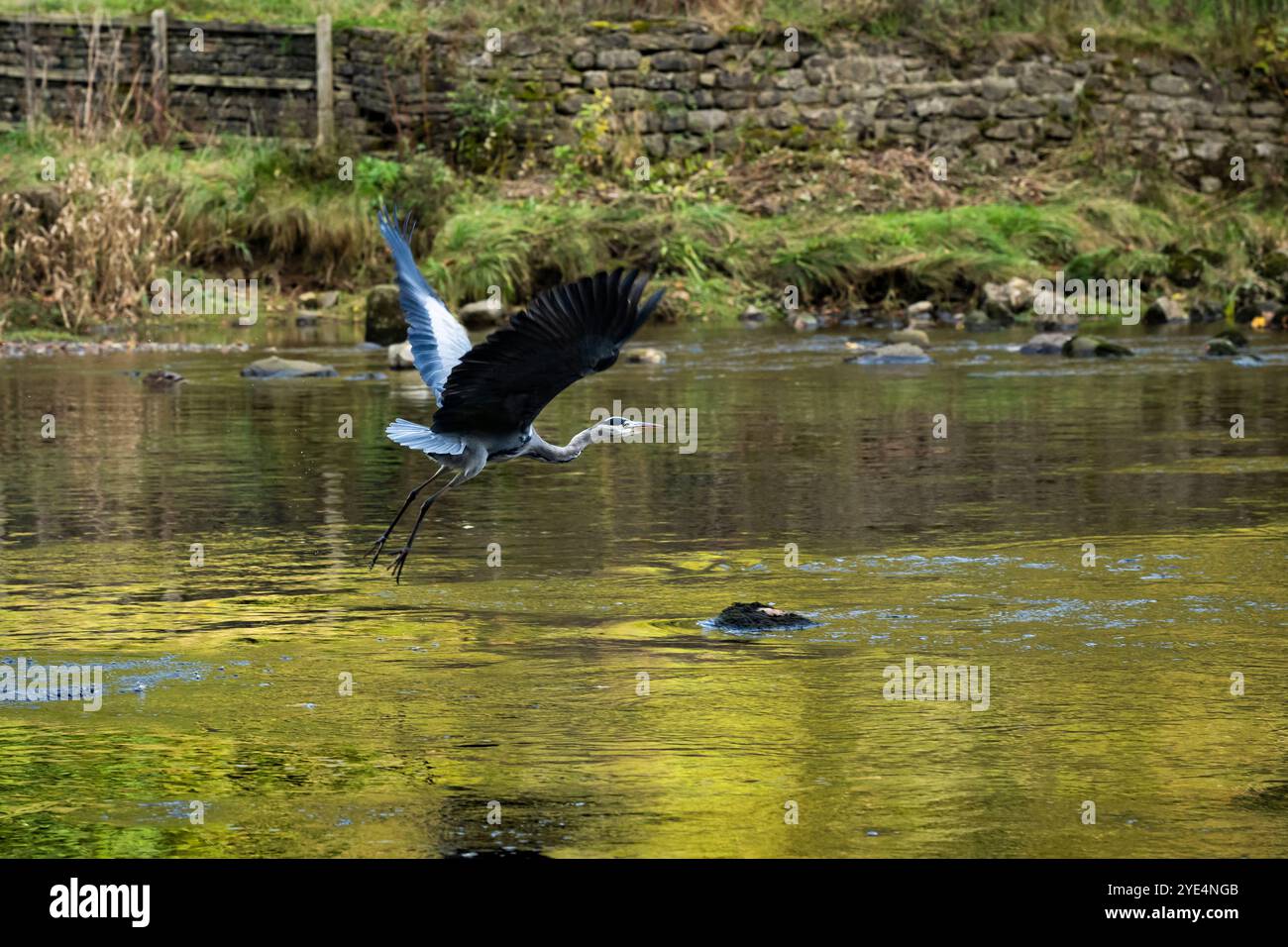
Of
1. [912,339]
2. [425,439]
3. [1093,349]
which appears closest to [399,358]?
[912,339]

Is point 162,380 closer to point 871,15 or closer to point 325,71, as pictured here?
point 325,71

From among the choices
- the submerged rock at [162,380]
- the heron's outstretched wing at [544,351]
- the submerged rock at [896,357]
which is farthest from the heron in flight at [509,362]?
the submerged rock at [896,357]

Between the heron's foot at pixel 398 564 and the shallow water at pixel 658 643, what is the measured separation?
7 centimetres

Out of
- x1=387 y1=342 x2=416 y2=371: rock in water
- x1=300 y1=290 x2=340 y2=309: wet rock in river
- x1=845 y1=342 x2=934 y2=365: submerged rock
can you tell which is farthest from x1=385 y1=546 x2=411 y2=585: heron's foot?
x1=300 y1=290 x2=340 y2=309: wet rock in river

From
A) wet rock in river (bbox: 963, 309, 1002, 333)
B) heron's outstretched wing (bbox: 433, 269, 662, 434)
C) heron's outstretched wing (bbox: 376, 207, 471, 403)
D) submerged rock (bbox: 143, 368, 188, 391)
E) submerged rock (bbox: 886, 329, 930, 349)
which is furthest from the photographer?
wet rock in river (bbox: 963, 309, 1002, 333)

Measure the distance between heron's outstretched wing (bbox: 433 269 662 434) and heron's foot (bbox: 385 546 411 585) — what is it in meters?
0.70

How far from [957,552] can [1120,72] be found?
24.6 m

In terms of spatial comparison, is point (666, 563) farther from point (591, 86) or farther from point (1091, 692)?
point (591, 86)

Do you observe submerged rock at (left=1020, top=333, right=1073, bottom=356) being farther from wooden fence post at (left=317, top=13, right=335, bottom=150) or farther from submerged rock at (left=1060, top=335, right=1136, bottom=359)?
wooden fence post at (left=317, top=13, right=335, bottom=150)

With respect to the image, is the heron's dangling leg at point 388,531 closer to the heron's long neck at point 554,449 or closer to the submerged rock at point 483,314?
the heron's long neck at point 554,449

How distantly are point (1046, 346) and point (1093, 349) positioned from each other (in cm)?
64

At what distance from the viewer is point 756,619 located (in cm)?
716

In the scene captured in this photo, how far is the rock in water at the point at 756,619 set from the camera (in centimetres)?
715

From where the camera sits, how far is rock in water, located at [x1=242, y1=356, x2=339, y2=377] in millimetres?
17562
